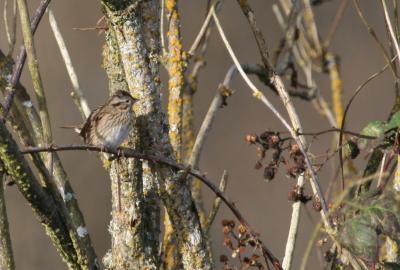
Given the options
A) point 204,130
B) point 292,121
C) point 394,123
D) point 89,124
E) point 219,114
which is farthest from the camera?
point 219,114

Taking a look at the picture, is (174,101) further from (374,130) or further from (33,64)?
(374,130)

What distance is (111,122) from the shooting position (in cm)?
422

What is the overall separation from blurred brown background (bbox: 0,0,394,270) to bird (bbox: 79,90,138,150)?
311 centimetres

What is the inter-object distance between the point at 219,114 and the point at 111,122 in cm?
341

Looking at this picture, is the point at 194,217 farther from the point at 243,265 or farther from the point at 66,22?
the point at 66,22

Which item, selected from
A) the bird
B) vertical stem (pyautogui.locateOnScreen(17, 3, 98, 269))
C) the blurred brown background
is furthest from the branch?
the blurred brown background

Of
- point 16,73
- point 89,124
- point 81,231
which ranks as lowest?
point 81,231

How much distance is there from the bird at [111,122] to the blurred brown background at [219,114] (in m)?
3.11

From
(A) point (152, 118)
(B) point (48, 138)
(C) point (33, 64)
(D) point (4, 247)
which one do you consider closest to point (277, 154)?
(A) point (152, 118)

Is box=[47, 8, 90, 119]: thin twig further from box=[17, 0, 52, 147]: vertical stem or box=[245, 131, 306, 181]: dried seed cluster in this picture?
box=[245, 131, 306, 181]: dried seed cluster

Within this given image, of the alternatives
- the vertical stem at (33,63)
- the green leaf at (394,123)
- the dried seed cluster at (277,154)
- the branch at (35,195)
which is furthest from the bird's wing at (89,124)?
the green leaf at (394,123)

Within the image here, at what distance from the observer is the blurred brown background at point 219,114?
24.3 feet

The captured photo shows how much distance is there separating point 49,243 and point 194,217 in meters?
4.35

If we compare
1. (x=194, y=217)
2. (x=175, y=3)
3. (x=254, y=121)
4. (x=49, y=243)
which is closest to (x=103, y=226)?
(x=49, y=243)
